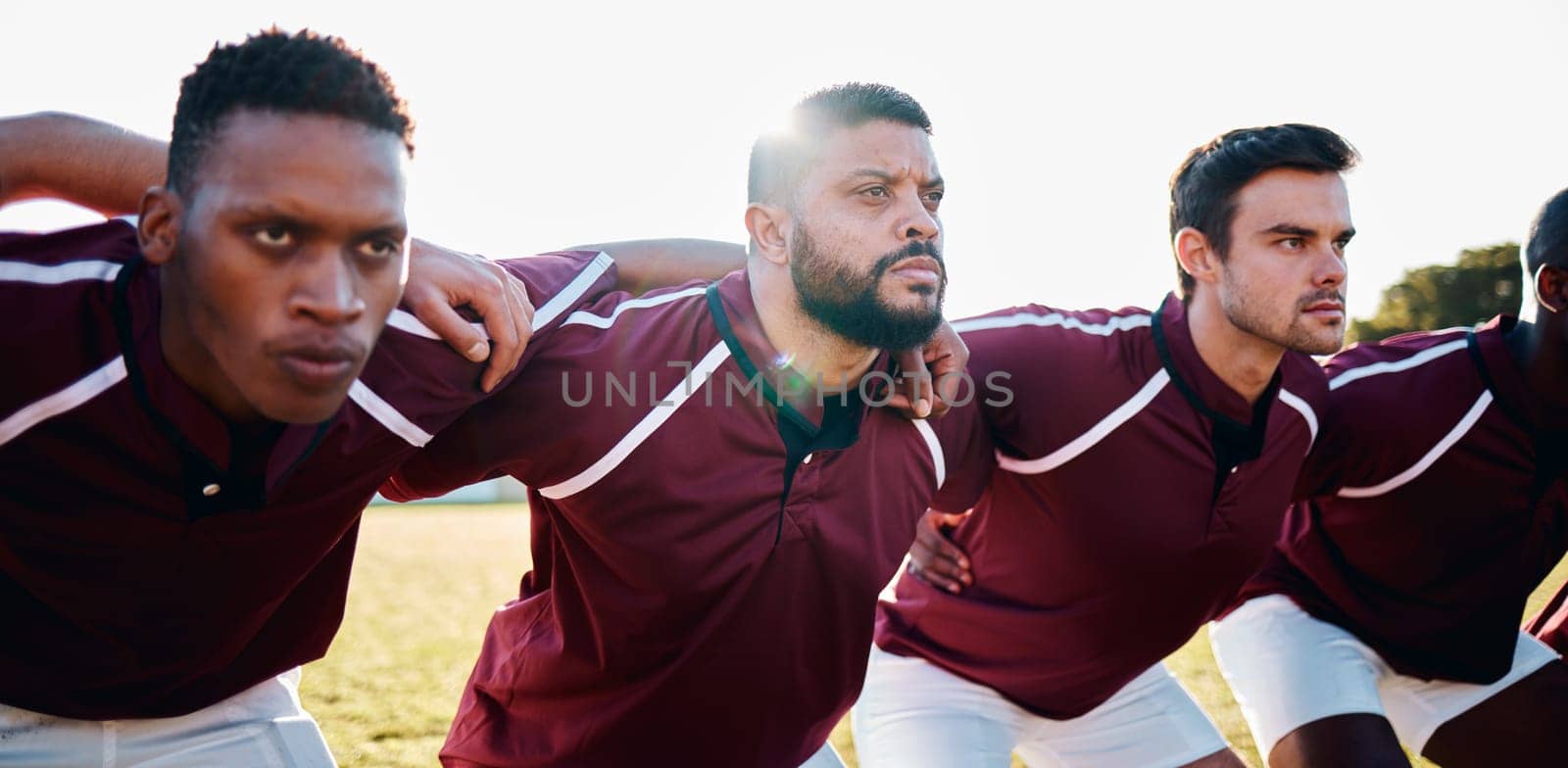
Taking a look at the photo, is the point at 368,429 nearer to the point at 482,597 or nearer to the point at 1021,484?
the point at 1021,484

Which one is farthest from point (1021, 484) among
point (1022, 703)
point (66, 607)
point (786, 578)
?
point (66, 607)

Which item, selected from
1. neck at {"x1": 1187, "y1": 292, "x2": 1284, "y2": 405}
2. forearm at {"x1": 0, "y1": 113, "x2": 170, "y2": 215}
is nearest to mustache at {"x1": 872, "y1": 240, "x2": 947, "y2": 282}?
neck at {"x1": 1187, "y1": 292, "x2": 1284, "y2": 405}

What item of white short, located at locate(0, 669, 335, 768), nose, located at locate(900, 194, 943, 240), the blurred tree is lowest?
the blurred tree

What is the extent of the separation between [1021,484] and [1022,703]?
0.86 m

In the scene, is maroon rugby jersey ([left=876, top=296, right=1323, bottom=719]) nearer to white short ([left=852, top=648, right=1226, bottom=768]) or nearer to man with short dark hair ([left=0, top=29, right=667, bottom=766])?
white short ([left=852, top=648, right=1226, bottom=768])

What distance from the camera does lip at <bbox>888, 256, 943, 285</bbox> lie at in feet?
10.4

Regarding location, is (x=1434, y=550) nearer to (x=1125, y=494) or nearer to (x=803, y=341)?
(x=1125, y=494)

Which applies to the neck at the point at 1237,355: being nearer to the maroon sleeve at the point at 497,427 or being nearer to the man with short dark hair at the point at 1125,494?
the man with short dark hair at the point at 1125,494

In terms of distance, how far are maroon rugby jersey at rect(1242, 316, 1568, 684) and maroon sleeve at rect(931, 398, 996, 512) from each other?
146cm

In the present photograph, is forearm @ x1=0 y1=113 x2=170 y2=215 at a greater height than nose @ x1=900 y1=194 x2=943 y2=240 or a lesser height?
greater

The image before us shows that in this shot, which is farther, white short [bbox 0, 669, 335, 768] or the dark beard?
the dark beard

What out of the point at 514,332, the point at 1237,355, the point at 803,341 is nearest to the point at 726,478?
the point at 803,341

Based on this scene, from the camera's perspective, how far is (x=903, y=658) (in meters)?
4.19

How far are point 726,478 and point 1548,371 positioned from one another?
363cm
